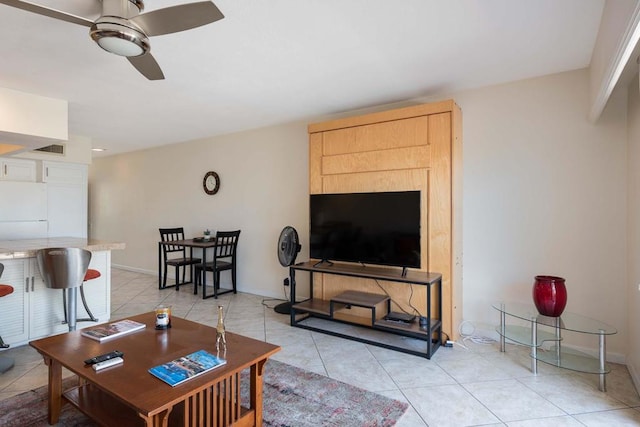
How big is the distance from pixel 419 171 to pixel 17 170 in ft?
18.0

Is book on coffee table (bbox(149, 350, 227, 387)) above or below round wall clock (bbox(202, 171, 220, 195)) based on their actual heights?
below

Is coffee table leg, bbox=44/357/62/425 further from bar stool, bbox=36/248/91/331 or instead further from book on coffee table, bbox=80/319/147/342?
bar stool, bbox=36/248/91/331

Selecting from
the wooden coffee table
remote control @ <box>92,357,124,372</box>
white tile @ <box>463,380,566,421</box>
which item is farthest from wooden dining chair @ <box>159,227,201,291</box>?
white tile @ <box>463,380,566,421</box>

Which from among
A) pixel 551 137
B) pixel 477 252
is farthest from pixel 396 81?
pixel 477 252

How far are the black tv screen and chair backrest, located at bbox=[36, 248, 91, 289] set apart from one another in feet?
7.04

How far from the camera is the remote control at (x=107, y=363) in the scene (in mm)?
1575

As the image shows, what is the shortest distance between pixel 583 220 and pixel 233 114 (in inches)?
148

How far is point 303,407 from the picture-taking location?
203cm

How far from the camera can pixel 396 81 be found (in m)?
→ 3.04

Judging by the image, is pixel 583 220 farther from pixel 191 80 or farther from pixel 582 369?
pixel 191 80

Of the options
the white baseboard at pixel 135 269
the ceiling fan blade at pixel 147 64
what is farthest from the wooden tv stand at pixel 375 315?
the white baseboard at pixel 135 269

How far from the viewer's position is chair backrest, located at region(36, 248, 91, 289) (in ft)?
9.05

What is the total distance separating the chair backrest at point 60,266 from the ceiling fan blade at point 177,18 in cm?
202

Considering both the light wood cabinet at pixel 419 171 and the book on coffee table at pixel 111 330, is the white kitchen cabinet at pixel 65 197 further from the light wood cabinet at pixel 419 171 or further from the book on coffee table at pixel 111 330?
the light wood cabinet at pixel 419 171
